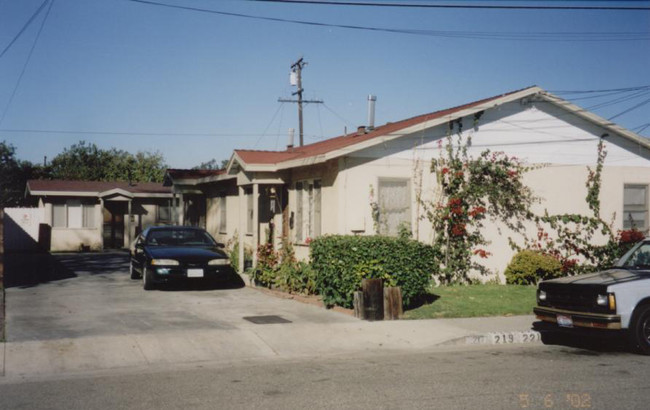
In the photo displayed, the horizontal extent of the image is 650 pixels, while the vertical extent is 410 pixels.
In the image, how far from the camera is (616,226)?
688 inches

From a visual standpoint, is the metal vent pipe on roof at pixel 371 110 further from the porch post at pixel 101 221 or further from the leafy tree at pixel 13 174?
the leafy tree at pixel 13 174

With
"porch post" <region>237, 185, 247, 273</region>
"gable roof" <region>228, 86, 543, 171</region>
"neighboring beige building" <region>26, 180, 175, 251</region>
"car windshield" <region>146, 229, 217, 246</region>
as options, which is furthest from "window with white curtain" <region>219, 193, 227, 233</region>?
"neighboring beige building" <region>26, 180, 175, 251</region>

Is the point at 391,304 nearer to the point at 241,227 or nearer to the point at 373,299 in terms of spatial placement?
the point at 373,299

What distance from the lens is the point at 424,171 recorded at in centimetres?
1570

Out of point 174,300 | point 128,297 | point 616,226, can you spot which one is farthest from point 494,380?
point 616,226

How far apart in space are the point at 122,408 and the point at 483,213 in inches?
472

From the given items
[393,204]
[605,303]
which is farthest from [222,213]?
[605,303]

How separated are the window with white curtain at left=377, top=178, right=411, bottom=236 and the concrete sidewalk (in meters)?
4.28

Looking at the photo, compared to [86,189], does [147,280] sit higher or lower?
lower

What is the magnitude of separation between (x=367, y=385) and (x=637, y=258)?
6.05 metres

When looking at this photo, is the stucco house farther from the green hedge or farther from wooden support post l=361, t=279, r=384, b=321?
wooden support post l=361, t=279, r=384, b=321

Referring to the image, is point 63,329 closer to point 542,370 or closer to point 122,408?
point 122,408

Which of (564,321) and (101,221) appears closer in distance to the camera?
(564,321)

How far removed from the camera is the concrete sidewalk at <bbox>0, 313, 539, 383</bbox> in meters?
7.98
